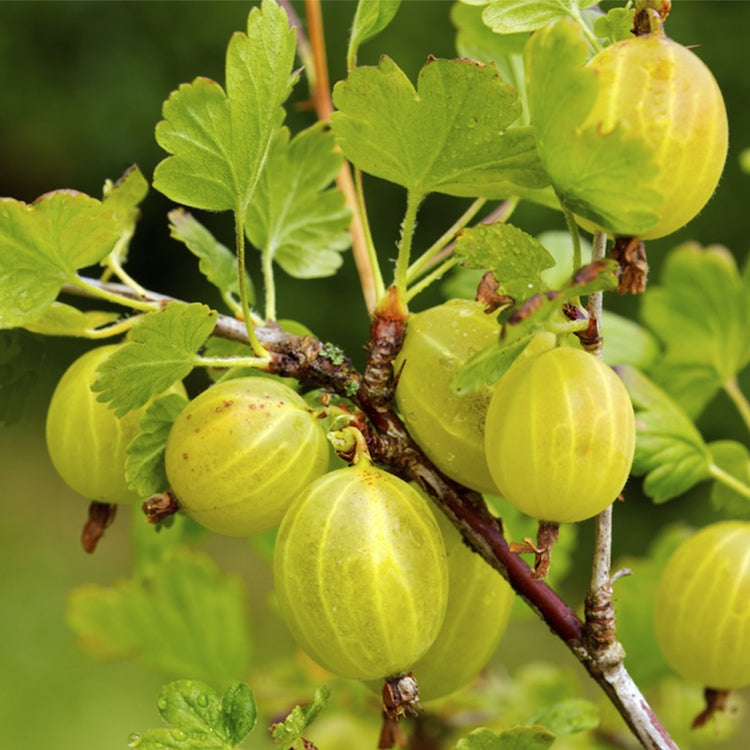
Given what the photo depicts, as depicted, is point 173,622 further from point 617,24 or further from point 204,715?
point 617,24

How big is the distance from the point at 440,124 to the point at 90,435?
24 cm

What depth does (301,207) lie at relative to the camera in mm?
600

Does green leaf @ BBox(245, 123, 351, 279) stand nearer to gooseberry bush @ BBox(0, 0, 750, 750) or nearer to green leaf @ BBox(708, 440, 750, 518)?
gooseberry bush @ BBox(0, 0, 750, 750)

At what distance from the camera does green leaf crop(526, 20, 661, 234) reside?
351mm

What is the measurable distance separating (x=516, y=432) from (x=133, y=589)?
540mm

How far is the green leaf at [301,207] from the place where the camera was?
58cm

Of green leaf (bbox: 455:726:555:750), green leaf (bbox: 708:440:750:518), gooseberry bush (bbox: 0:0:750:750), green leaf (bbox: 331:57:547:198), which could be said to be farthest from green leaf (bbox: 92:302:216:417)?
green leaf (bbox: 708:440:750:518)

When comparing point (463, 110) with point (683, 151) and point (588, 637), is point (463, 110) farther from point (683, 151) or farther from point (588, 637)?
point (588, 637)

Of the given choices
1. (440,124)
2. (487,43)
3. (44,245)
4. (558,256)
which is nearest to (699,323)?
(558,256)

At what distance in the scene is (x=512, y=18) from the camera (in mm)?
435

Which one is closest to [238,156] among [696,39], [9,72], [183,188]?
[183,188]

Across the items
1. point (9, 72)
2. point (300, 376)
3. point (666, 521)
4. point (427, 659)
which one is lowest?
point (666, 521)

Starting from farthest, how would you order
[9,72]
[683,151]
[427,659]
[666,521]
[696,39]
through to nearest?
[9,72]
[666,521]
[696,39]
[427,659]
[683,151]

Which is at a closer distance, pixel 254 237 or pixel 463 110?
pixel 463 110
